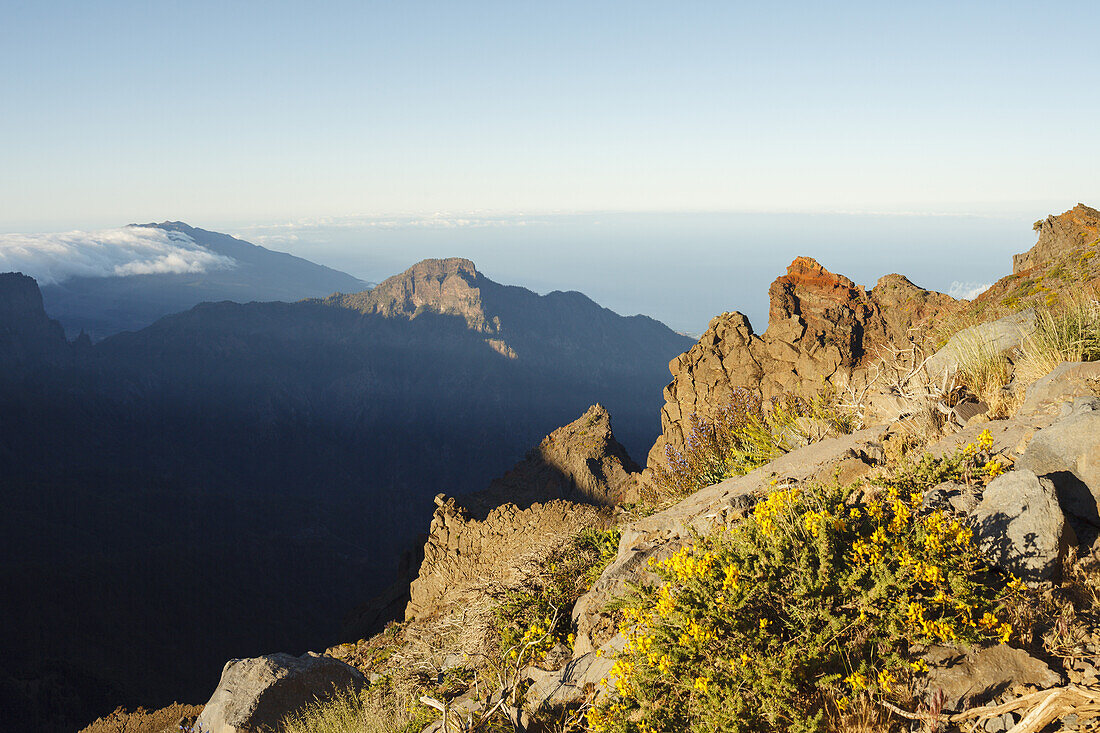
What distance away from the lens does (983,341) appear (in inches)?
274

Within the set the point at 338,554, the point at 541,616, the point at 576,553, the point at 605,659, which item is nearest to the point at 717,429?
the point at 576,553

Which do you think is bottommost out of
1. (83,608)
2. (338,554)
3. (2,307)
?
(338,554)

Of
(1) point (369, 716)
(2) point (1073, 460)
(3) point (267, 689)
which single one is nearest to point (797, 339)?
(2) point (1073, 460)

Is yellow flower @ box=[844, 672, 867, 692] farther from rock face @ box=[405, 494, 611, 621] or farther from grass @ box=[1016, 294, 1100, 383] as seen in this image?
grass @ box=[1016, 294, 1100, 383]

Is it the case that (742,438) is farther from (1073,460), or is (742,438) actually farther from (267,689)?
(267,689)

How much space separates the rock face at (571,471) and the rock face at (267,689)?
127ft

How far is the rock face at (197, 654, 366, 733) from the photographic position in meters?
7.68

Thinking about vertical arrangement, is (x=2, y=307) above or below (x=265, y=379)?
above

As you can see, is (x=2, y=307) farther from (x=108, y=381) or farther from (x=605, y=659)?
(x=605, y=659)

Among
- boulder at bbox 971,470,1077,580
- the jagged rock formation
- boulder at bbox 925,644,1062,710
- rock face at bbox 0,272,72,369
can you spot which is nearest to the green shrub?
boulder at bbox 971,470,1077,580

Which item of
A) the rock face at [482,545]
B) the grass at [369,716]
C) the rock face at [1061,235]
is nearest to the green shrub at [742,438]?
the rock face at [482,545]

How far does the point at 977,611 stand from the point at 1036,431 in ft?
6.32

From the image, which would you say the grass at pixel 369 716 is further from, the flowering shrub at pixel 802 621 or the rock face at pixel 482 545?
the flowering shrub at pixel 802 621

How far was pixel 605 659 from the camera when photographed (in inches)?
189
